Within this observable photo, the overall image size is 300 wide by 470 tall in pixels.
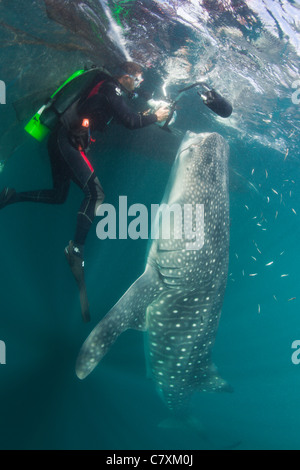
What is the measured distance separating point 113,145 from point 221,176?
4.90m

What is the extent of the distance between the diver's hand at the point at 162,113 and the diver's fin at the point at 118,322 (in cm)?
250

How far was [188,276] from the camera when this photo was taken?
13.6ft

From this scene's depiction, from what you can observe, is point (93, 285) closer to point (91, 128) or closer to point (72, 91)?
point (91, 128)

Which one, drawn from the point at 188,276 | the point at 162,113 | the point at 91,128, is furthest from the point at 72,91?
the point at 188,276

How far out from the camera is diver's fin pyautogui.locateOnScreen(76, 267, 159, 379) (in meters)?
3.45

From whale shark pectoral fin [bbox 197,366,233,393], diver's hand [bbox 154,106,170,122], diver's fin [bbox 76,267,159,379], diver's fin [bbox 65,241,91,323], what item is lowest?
whale shark pectoral fin [bbox 197,366,233,393]

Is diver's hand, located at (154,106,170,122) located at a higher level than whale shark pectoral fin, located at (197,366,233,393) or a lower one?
higher

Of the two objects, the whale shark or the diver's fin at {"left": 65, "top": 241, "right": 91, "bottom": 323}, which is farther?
the whale shark

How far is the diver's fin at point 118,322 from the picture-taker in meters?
Answer: 3.45

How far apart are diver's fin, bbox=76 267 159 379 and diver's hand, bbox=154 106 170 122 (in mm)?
2505

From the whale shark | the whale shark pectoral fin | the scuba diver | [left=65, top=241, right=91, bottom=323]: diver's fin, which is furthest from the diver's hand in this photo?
the whale shark pectoral fin

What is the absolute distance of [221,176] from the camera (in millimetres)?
4363

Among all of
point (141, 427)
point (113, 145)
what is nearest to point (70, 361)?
point (141, 427)

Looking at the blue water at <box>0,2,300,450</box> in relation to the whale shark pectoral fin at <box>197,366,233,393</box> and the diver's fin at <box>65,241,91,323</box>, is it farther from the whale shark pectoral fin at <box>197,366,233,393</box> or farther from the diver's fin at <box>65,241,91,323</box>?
the diver's fin at <box>65,241,91,323</box>
